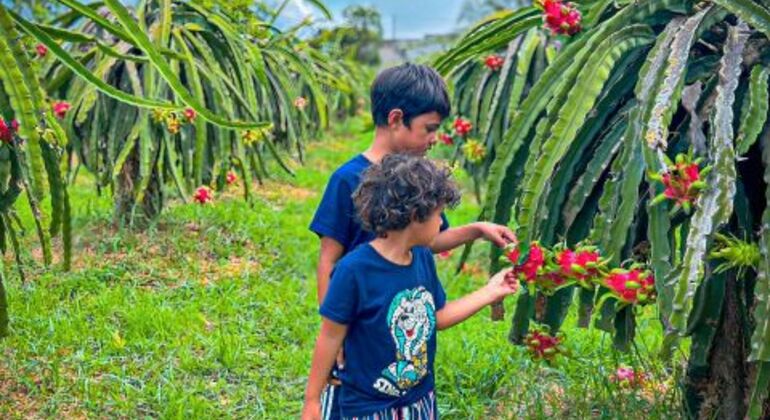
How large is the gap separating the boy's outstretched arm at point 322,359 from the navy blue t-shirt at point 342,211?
0.27 meters

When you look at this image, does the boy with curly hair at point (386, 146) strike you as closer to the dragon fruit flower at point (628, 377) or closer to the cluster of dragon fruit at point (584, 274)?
the cluster of dragon fruit at point (584, 274)

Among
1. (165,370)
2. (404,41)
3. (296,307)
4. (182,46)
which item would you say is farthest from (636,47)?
(404,41)

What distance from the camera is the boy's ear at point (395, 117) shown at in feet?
7.88

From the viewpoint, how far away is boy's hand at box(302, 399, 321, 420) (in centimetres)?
226

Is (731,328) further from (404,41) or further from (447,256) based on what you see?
(404,41)

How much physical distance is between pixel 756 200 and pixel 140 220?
4074mm

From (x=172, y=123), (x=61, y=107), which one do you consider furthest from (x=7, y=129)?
(x=61, y=107)

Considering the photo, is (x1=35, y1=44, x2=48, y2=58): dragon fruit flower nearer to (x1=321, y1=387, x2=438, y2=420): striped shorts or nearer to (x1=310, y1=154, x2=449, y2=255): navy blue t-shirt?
(x1=310, y1=154, x2=449, y2=255): navy blue t-shirt

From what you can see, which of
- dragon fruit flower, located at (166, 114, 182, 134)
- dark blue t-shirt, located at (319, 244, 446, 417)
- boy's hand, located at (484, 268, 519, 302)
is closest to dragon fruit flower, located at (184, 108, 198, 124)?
dragon fruit flower, located at (166, 114, 182, 134)

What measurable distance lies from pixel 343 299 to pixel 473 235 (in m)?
0.46

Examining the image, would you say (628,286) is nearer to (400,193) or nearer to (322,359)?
(400,193)

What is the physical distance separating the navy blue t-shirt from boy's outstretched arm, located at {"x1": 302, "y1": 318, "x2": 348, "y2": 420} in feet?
0.88

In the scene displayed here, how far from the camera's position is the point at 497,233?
7.96 ft

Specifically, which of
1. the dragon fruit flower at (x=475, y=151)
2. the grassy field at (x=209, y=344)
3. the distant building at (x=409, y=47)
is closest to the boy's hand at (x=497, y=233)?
the grassy field at (x=209, y=344)
